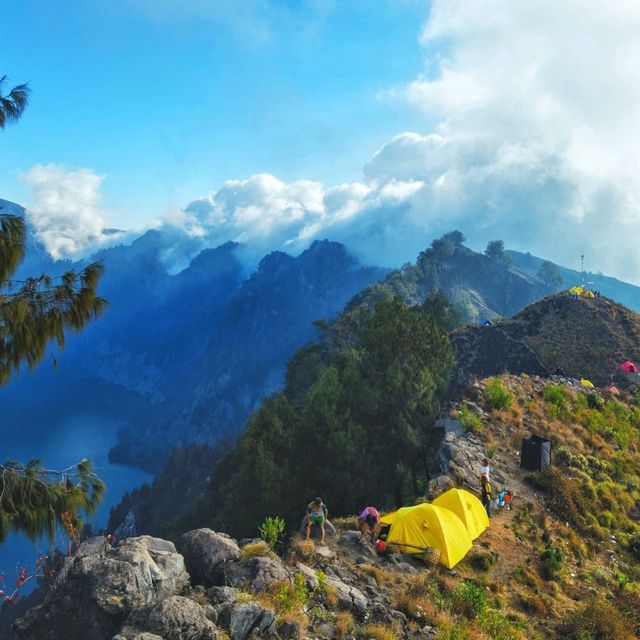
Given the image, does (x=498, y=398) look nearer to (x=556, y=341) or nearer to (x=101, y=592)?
(x=101, y=592)

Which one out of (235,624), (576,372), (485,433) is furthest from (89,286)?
(576,372)

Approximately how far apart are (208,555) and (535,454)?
686 inches

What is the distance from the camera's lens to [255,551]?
38.6 ft

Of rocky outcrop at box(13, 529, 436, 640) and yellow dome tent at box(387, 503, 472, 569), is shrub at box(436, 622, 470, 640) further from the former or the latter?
yellow dome tent at box(387, 503, 472, 569)

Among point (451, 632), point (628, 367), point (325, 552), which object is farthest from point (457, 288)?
point (451, 632)

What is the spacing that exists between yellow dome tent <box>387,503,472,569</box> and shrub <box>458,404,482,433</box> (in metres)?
10.3

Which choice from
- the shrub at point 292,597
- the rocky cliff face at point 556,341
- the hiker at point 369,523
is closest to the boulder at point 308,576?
the shrub at point 292,597

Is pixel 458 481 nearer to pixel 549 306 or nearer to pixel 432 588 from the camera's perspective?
pixel 432 588

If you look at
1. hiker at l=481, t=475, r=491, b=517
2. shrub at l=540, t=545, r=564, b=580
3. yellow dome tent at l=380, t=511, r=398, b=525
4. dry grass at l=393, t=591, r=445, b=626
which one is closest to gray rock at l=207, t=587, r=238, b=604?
dry grass at l=393, t=591, r=445, b=626

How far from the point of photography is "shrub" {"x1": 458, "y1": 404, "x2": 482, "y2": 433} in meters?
25.3

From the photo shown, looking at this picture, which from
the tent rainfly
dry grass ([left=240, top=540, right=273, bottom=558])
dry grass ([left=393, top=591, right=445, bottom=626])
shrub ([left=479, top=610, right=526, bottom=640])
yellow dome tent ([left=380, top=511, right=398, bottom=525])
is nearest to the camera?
shrub ([left=479, top=610, right=526, bottom=640])

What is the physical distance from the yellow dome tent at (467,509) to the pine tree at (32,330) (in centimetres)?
1189

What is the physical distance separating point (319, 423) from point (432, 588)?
20.2 metres

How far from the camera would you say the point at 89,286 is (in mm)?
10102
